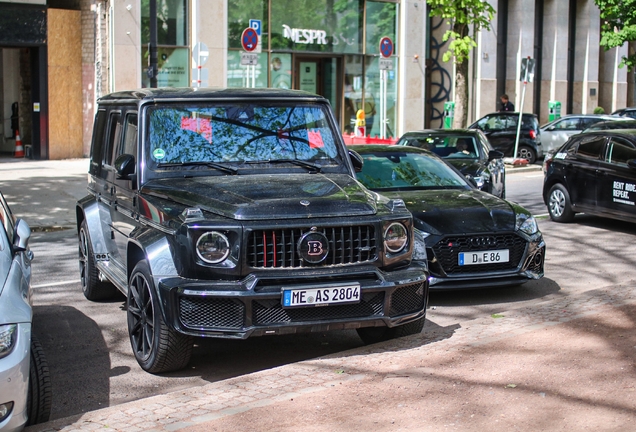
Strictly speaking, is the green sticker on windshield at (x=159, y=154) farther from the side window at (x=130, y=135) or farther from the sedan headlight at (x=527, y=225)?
the sedan headlight at (x=527, y=225)

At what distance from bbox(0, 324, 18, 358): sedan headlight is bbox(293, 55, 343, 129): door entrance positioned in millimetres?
25254

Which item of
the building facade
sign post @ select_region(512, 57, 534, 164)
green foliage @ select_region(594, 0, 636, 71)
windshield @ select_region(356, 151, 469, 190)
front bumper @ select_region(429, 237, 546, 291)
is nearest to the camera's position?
front bumper @ select_region(429, 237, 546, 291)

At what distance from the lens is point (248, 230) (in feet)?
18.9

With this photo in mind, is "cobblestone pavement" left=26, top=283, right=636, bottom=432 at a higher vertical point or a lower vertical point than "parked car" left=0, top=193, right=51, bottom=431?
lower

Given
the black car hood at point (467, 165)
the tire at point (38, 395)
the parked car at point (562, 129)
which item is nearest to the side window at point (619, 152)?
the black car hood at point (467, 165)

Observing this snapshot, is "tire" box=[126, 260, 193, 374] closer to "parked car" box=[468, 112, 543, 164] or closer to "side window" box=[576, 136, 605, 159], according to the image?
"side window" box=[576, 136, 605, 159]

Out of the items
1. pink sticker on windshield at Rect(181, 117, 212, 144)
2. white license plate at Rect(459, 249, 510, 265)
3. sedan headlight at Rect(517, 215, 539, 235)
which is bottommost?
white license plate at Rect(459, 249, 510, 265)

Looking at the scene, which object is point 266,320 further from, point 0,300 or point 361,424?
point 0,300

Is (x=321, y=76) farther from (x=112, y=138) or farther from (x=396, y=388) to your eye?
(x=396, y=388)

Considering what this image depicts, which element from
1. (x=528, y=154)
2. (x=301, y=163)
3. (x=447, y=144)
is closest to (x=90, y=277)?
(x=301, y=163)

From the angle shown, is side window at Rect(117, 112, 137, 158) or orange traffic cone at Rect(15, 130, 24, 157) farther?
orange traffic cone at Rect(15, 130, 24, 157)

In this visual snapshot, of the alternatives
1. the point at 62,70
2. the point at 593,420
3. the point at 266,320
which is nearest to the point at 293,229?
Result: the point at 266,320

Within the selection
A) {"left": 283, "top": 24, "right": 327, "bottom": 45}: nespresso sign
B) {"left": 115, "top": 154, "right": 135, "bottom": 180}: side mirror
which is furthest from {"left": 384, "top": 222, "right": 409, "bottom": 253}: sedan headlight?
{"left": 283, "top": 24, "right": 327, "bottom": 45}: nespresso sign

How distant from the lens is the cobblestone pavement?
488 cm
